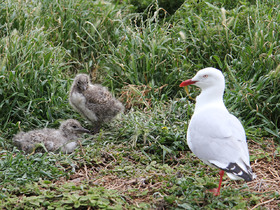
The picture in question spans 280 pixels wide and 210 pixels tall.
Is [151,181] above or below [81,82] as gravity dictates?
below

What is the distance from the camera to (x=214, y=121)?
4.39 m

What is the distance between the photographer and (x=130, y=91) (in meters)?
6.51

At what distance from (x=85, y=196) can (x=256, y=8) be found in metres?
4.53

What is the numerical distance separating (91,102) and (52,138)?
0.79 meters

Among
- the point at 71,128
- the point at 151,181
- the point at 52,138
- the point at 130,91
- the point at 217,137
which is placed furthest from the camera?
the point at 130,91

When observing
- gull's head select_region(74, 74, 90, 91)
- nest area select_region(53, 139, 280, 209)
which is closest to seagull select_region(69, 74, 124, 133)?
gull's head select_region(74, 74, 90, 91)

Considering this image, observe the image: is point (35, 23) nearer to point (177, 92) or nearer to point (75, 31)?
point (75, 31)

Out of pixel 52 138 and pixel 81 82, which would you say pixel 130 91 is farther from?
pixel 52 138

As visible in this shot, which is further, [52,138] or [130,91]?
[130,91]

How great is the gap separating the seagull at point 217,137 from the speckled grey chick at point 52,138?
67.9 inches

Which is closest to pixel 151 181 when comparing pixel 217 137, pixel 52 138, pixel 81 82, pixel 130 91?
pixel 217 137

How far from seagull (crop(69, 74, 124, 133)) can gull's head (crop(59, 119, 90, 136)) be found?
22cm

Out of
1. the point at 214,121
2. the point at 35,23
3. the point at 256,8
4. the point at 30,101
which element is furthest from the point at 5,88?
the point at 256,8

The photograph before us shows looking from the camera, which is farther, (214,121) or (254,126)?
(254,126)
